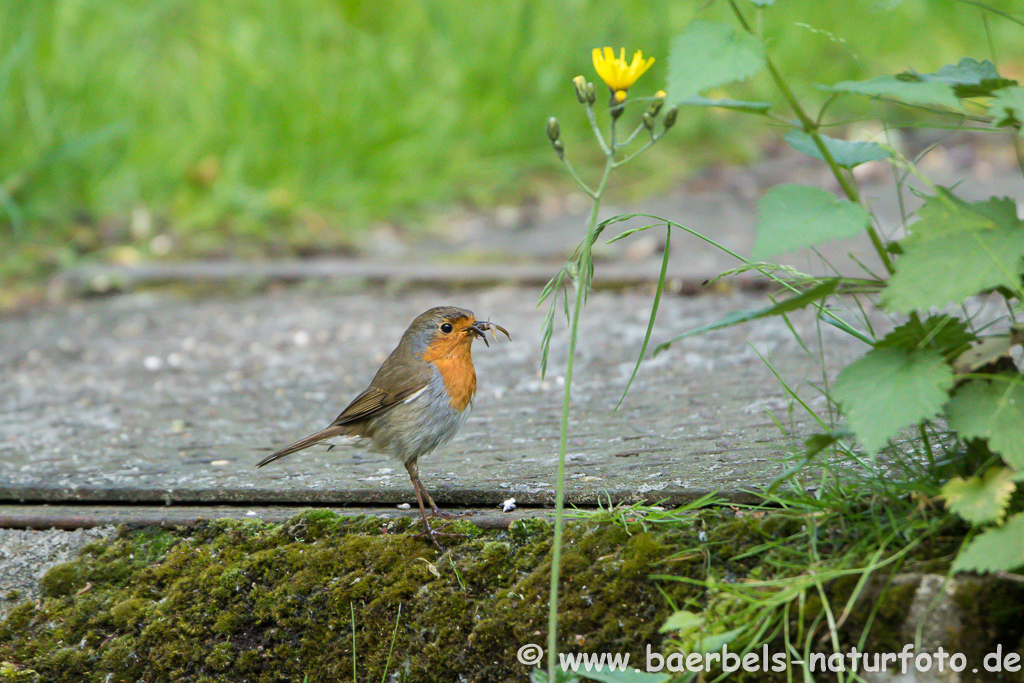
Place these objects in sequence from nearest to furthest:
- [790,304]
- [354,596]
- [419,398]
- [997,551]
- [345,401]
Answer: [997,551], [790,304], [354,596], [419,398], [345,401]

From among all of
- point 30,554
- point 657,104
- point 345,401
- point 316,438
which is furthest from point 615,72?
point 345,401

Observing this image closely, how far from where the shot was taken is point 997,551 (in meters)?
1.38

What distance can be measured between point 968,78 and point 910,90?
309mm

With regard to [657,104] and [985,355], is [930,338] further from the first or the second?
[657,104]

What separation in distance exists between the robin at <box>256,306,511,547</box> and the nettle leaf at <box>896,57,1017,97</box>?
1.01 meters

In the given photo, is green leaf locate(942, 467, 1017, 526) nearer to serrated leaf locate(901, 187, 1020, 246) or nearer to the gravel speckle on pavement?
serrated leaf locate(901, 187, 1020, 246)

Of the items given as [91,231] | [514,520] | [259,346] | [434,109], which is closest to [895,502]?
[514,520]

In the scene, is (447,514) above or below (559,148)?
below

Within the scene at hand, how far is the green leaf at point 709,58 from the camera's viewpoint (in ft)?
4.57

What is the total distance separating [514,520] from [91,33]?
505cm

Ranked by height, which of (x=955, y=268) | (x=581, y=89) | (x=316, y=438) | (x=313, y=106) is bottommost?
(x=316, y=438)

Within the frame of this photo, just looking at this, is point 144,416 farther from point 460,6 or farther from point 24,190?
point 460,6

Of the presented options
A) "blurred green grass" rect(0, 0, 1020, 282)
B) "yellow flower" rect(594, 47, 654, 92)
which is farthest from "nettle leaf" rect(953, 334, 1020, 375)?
"blurred green grass" rect(0, 0, 1020, 282)

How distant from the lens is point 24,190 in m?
4.85
